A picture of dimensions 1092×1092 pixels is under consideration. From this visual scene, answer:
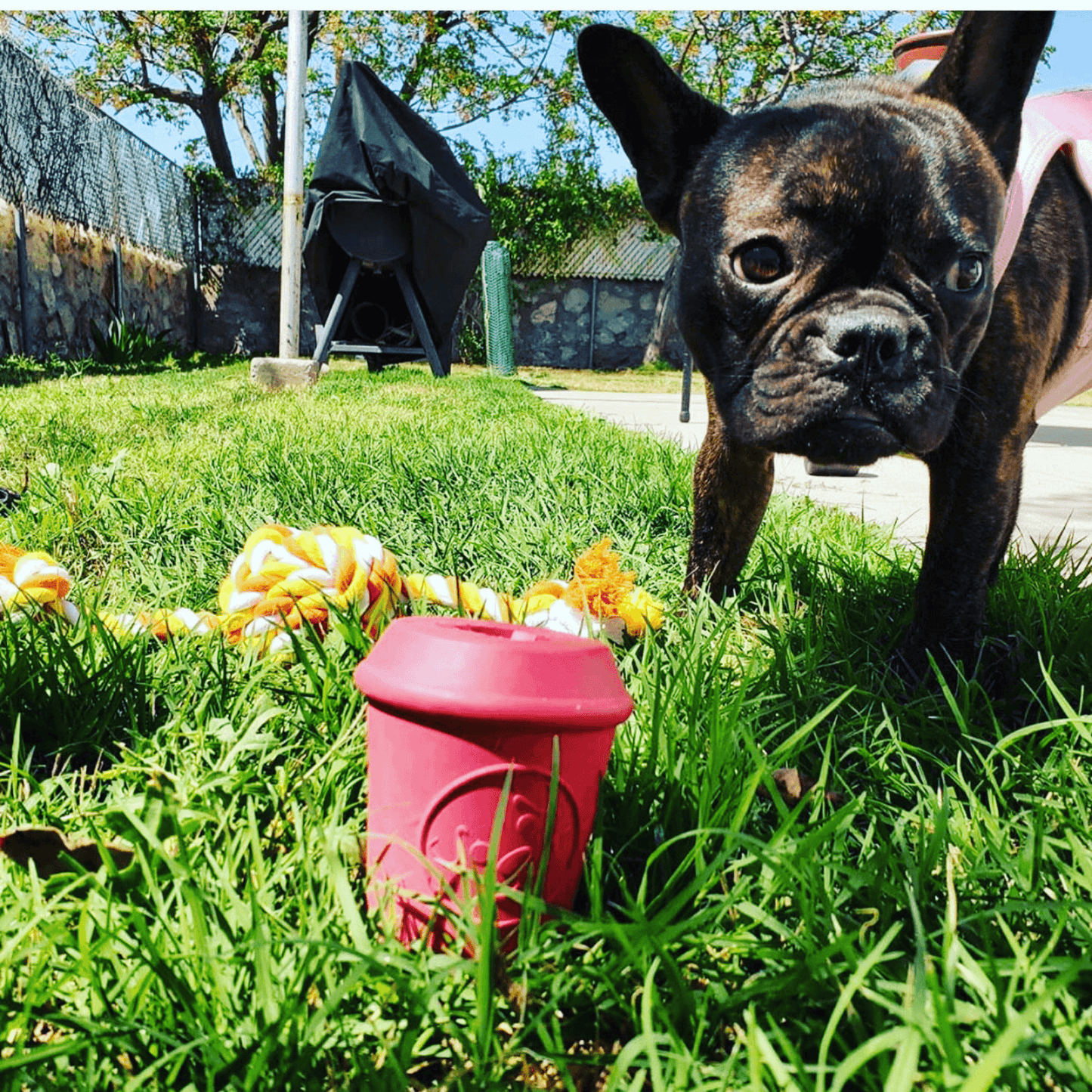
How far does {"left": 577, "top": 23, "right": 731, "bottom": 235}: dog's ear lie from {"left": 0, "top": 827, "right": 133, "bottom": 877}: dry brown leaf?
167 centimetres

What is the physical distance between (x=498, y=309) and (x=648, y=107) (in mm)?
13150

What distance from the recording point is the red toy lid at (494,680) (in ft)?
3.40

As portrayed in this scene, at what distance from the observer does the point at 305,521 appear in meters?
2.79

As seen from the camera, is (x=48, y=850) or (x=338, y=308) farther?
(x=338, y=308)

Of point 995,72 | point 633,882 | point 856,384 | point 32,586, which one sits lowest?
point 633,882

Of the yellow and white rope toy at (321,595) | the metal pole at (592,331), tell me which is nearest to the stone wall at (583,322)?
the metal pole at (592,331)

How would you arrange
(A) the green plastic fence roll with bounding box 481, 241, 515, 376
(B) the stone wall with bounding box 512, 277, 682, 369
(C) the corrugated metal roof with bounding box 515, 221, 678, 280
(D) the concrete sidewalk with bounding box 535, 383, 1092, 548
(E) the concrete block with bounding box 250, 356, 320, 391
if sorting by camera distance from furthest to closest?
(B) the stone wall with bounding box 512, 277, 682, 369
(C) the corrugated metal roof with bounding box 515, 221, 678, 280
(A) the green plastic fence roll with bounding box 481, 241, 515, 376
(E) the concrete block with bounding box 250, 356, 320, 391
(D) the concrete sidewalk with bounding box 535, 383, 1092, 548

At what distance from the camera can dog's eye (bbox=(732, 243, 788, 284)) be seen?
1.80 m

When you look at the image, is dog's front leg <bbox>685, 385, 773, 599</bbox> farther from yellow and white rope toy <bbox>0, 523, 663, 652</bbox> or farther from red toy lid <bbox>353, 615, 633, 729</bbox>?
red toy lid <bbox>353, 615, 633, 729</bbox>

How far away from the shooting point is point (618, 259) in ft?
67.1

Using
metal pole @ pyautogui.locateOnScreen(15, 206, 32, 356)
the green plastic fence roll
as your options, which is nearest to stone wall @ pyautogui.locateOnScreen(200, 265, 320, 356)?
the green plastic fence roll

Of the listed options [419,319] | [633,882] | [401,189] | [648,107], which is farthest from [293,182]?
[633,882]

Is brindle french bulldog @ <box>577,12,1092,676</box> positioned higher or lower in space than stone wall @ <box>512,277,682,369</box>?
lower

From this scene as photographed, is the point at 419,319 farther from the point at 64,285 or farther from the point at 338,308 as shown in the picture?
the point at 64,285
